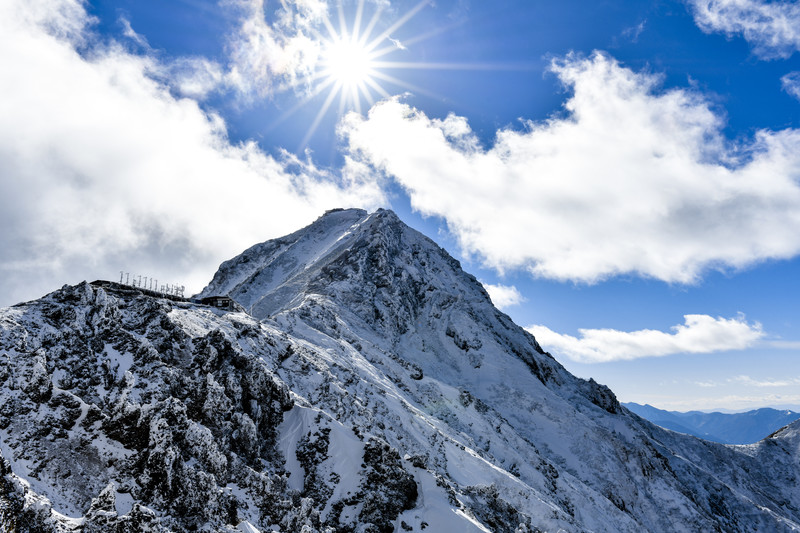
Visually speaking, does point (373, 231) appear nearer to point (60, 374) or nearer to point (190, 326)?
point (190, 326)

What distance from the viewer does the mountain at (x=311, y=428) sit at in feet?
84.0

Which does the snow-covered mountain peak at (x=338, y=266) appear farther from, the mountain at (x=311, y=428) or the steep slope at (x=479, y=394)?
the mountain at (x=311, y=428)

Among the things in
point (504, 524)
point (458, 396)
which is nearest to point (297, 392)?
point (504, 524)

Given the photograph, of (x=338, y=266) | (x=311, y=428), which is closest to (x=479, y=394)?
(x=338, y=266)

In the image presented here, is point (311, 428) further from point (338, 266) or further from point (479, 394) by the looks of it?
point (338, 266)

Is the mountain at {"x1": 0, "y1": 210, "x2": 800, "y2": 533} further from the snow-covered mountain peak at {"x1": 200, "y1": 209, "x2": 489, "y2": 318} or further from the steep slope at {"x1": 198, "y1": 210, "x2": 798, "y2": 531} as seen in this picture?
the snow-covered mountain peak at {"x1": 200, "y1": 209, "x2": 489, "y2": 318}

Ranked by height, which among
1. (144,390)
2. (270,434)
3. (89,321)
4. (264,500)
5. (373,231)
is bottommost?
(264,500)

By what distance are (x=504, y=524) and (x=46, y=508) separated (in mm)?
37150

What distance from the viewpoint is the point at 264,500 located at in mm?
30594

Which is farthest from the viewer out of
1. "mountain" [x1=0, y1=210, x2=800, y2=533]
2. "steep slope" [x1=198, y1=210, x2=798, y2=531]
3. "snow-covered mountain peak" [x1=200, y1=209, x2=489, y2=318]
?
"snow-covered mountain peak" [x1=200, y1=209, x2=489, y2=318]

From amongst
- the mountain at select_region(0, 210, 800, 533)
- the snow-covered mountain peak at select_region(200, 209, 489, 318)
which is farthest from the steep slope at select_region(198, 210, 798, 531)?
the snow-covered mountain peak at select_region(200, 209, 489, 318)

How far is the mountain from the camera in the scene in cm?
2559

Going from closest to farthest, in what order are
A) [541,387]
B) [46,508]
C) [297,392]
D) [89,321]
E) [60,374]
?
[46,508]
[60,374]
[89,321]
[297,392]
[541,387]

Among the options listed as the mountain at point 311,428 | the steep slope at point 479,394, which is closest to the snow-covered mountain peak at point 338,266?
the steep slope at point 479,394
